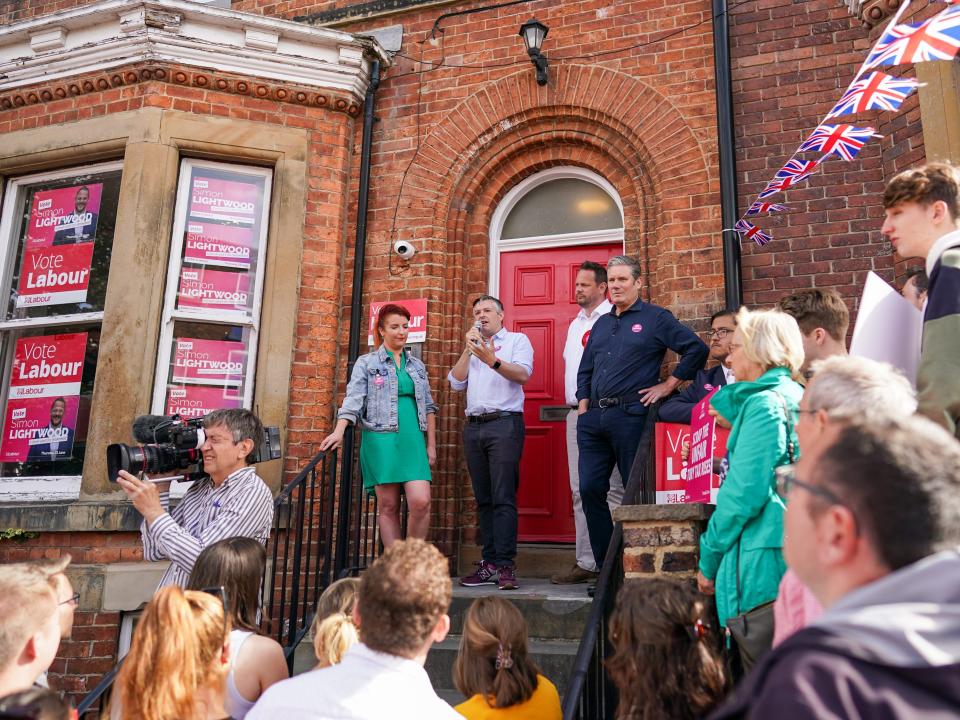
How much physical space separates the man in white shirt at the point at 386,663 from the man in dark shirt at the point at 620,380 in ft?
8.95

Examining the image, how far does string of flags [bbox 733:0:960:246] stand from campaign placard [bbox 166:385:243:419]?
12.6 feet

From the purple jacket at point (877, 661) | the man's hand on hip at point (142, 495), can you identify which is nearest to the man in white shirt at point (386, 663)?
the purple jacket at point (877, 661)

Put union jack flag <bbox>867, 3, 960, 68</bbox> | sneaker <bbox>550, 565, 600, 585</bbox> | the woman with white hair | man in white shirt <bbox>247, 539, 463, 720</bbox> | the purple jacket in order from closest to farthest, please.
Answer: the purple jacket → man in white shirt <bbox>247, 539, 463, 720</bbox> → the woman with white hair → union jack flag <bbox>867, 3, 960, 68</bbox> → sneaker <bbox>550, 565, 600, 585</bbox>

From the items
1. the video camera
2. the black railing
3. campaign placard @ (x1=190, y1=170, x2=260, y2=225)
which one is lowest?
the black railing

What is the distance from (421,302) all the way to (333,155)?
4.81 ft

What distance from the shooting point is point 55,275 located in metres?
6.28

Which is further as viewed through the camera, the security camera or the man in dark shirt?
the security camera

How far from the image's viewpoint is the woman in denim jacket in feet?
15.7

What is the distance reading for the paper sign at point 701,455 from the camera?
3549mm

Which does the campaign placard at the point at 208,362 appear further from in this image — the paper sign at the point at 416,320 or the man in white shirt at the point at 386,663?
the man in white shirt at the point at 386,663

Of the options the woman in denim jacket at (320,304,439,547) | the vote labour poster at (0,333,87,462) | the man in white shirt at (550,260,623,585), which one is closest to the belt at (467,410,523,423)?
the woman in denim jacket at (320,304,439,547)

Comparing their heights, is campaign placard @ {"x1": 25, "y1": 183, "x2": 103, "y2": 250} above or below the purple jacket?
above

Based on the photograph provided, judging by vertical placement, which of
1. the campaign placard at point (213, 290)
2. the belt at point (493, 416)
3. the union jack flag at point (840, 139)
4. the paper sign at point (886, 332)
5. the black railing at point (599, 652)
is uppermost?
the union jack flag at point (840, 139)

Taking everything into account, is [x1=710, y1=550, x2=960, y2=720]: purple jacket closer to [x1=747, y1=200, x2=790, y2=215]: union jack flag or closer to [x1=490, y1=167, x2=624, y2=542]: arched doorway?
[x1=747, y1=200, x2=790, y2=215]: union jack flag
